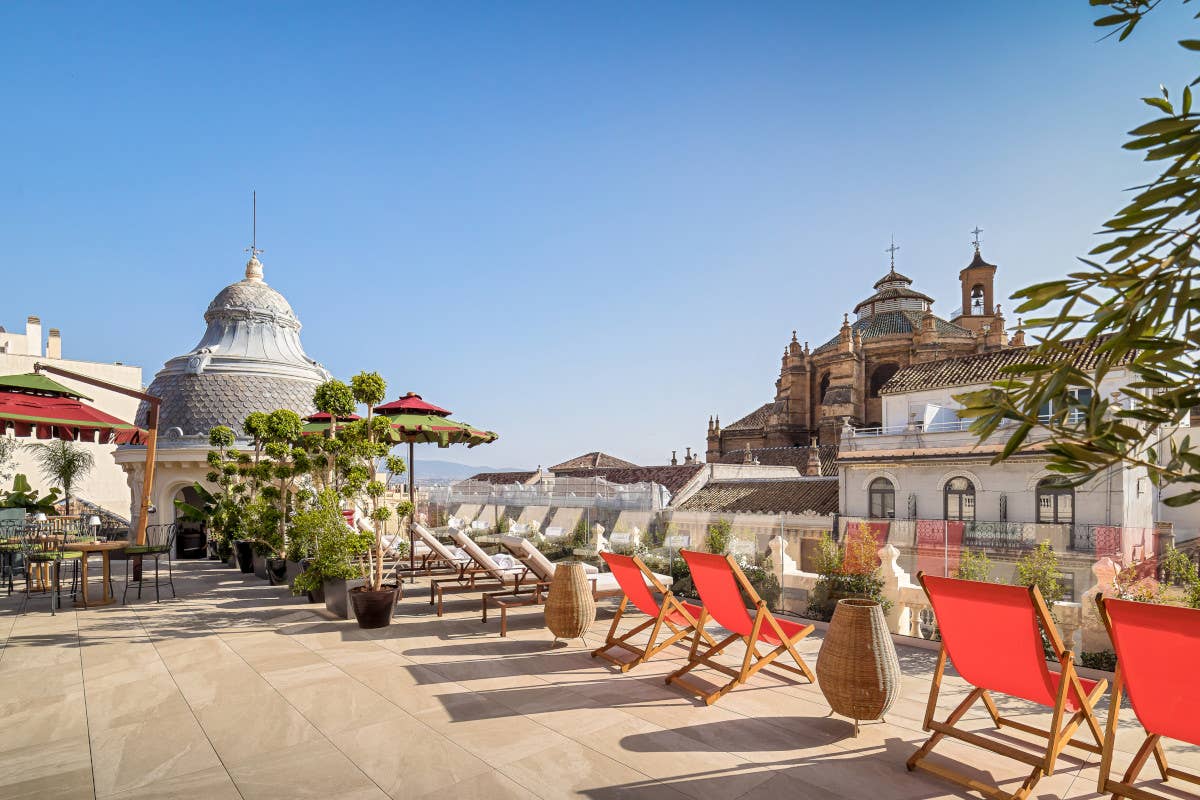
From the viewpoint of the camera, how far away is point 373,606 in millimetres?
7105

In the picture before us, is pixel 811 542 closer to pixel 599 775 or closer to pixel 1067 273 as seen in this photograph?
pixel 599 775

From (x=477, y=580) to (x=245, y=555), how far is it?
16.7 ft

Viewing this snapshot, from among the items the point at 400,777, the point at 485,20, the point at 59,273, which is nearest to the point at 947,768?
the point at 400,777

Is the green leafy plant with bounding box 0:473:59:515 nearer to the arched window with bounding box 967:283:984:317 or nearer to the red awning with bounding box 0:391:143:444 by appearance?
the red awning with bounding box 0:391:143:444

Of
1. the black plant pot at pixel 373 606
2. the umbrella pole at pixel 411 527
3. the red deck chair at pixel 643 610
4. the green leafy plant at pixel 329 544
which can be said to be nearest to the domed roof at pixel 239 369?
the umbrella pole at pixel 411 527

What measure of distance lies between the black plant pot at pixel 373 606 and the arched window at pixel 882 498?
21373 mm

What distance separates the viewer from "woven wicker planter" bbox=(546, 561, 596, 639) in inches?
246

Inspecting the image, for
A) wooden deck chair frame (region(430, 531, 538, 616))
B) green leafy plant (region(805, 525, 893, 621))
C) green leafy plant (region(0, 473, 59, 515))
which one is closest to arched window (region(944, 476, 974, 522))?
green leafy plant (region(805, 525, 893, 621))

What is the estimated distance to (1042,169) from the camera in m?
6.41

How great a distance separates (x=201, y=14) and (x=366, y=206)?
364 centimetres

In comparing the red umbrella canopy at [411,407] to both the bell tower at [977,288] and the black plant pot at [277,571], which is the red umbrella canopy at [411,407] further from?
the bell tower at [977,288]

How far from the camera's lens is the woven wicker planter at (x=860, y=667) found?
406cm

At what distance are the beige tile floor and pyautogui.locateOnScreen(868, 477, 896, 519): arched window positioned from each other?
1968 cm

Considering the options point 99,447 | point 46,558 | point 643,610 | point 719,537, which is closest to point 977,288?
point 719,537
